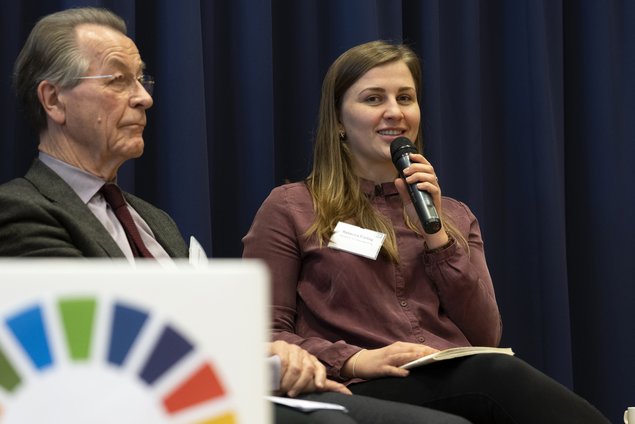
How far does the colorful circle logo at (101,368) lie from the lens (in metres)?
0.62

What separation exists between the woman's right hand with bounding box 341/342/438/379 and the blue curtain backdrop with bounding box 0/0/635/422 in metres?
0.63

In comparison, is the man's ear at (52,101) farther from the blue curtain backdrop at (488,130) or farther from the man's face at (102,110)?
Result: the blue curtain backdrop at (488,130)

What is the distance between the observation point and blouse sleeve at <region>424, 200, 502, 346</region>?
7.00ft

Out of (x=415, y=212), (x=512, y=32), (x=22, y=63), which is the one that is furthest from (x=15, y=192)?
(x=512, y=32)

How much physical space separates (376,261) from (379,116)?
0.39m

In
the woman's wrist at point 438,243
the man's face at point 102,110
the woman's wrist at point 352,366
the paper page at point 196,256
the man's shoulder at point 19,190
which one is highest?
the man's face at point 102,110

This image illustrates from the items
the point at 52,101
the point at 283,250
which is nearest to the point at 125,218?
the point at 52,101

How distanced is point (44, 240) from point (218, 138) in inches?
44.7

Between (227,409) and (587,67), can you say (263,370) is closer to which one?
(227,409)

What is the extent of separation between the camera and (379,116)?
2359mm

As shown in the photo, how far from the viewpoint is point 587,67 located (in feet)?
10.9

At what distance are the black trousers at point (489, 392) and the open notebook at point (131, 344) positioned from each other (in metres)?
1.21

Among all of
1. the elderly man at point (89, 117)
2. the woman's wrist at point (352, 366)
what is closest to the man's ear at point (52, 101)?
the elderly man at point (89, 117)

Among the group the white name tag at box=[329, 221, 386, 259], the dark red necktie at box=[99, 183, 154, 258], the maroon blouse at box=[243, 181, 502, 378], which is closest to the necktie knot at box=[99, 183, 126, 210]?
the dark red necktie at box=[99, 183, 154, 258]
